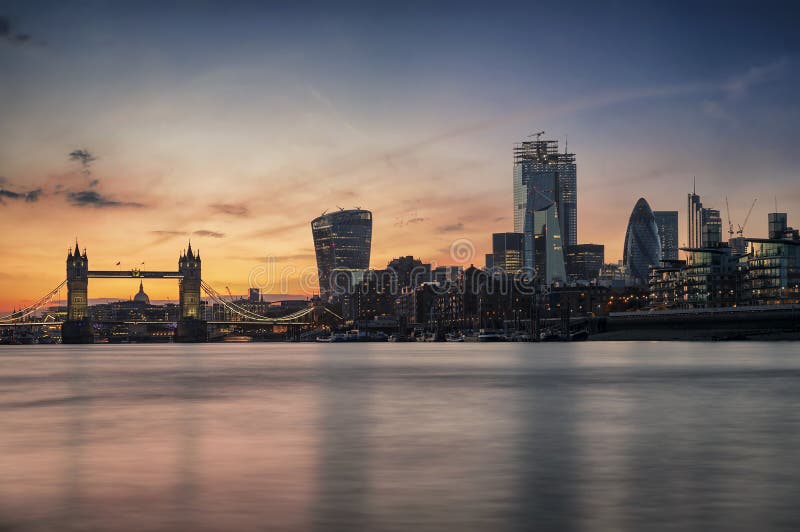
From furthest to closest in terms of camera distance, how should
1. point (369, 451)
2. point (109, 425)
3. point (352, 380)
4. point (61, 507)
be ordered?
point (352, 380)
point (109, 425)
point (369, 451)
point (61, 507)

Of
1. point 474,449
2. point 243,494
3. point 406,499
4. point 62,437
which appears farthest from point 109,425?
point 406,499

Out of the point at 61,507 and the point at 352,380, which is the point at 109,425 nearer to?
the point at 61,507

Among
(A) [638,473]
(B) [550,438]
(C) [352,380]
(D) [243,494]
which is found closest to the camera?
(D) [243,494]

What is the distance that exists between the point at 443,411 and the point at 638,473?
14682 millimetres

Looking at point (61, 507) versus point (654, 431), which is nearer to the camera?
point (61, 507)

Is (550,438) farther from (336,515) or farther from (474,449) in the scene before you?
(336,515)

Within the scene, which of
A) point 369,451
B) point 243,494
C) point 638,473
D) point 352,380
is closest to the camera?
point 243,494

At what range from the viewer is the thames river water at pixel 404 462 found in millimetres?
13414

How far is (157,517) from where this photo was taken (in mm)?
13250

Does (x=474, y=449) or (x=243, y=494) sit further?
(x=474, y=449)

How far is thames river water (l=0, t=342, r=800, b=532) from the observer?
1341 cm

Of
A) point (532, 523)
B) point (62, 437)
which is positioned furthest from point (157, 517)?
point (62, 437)

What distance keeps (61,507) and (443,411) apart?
18860mm

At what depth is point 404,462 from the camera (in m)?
19.2
